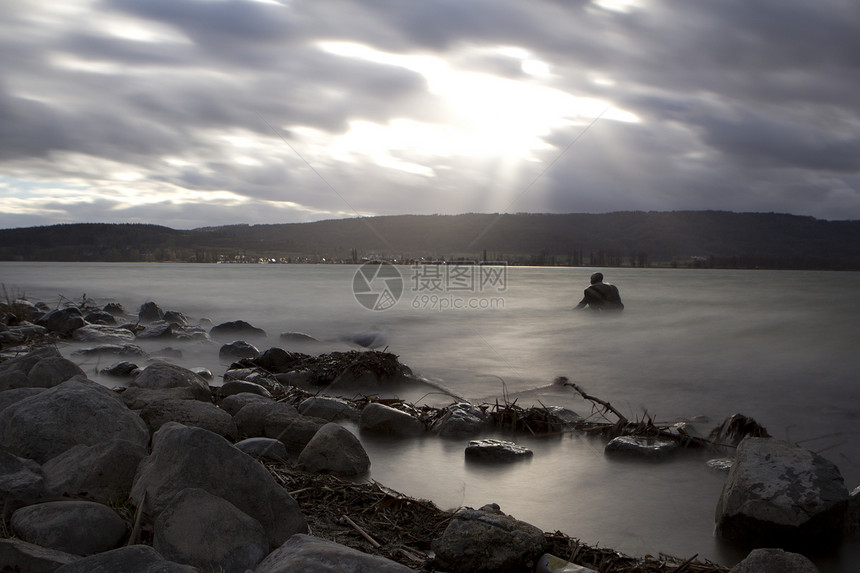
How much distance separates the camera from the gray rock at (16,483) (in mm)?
3057

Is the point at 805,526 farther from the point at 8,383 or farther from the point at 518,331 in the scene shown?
the point at 518,331

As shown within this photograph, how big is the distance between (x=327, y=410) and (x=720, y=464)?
3987mm

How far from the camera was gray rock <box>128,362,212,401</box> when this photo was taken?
615 cm

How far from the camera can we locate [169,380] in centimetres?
623

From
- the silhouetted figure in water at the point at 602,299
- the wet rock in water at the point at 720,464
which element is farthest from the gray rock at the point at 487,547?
the silhouetted figure in water at the point at 602,299

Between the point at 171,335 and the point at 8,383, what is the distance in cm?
862

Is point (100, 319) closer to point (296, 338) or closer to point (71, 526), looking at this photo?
point (296, 338)

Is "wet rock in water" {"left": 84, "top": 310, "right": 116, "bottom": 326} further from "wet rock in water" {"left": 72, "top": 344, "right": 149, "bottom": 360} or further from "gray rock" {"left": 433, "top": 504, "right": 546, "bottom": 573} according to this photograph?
"gray rock" {"left": 433, "top": 504, "right": 546, "bottom": 573}

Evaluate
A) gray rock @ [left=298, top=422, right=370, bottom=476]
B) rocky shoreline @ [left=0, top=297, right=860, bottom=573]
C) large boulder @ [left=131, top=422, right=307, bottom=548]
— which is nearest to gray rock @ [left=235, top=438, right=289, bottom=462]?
rocky shoreline @ [left=0, top=297, right=860, bottom=573]

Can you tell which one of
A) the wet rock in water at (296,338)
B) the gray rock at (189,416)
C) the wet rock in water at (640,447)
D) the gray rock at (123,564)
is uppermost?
the gray rock at (123,564)

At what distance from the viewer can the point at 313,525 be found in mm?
3479

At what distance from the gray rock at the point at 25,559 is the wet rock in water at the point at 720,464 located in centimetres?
502

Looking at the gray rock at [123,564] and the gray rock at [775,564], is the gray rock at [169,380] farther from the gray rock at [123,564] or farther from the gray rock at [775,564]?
the gray rock at [775,564]

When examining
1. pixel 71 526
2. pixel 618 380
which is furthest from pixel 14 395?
pixel 618 380
